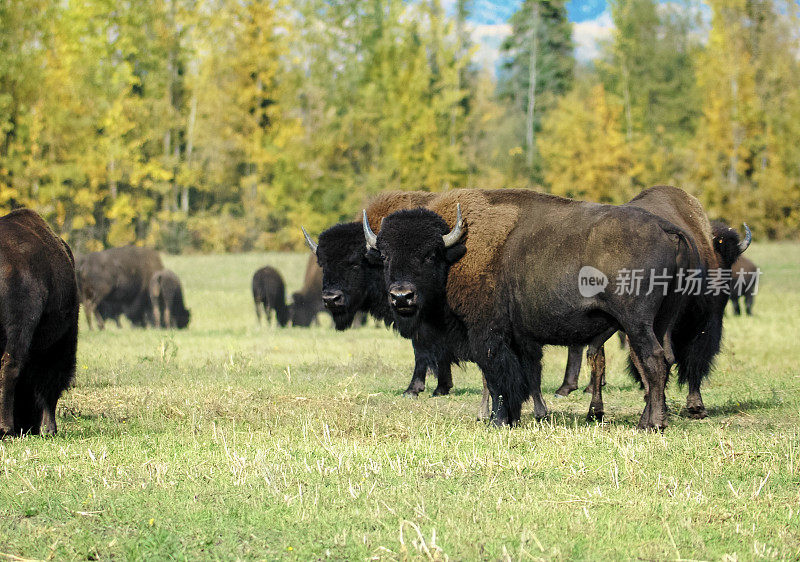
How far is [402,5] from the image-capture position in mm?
43844

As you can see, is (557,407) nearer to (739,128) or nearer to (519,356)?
(519,356)

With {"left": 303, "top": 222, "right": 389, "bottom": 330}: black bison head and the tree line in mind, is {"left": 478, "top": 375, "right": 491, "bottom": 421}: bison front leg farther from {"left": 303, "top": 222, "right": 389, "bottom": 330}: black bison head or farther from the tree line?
the tree line

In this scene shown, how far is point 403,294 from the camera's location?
26.7 feet

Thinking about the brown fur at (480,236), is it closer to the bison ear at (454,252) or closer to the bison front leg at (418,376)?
the bison ear at (454,252)

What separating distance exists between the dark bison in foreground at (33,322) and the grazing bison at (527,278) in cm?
298

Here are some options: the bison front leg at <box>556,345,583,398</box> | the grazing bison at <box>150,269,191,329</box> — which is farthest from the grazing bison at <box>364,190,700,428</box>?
the grazing bison at <box>150,269,191,329</box>

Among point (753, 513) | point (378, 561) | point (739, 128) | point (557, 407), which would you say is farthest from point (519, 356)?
point (739, 128)

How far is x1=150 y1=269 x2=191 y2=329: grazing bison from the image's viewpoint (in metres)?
26.7

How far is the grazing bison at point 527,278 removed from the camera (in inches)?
302

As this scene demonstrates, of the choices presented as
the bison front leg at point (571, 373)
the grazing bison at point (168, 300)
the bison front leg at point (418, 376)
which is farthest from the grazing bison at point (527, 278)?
the grazing bison at point (168, 300)

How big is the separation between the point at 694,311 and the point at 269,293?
1903 centimetres

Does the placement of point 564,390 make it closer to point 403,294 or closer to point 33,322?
point 403,294

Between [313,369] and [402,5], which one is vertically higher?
[402,5]

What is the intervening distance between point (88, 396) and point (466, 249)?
4.45 m
